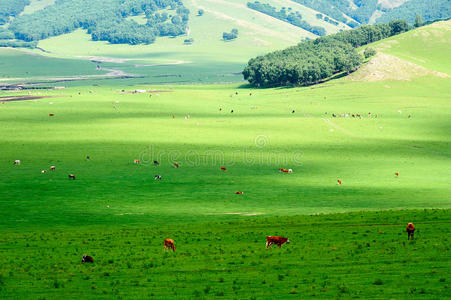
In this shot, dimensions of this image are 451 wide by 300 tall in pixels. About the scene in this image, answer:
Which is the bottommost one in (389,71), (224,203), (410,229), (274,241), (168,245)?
(224,203)

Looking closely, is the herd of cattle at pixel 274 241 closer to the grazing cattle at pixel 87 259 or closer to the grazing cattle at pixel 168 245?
the grazing cattle at pixel 168 245

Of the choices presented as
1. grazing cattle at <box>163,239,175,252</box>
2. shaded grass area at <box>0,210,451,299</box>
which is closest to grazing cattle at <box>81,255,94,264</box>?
shaded grass area at <box>0,210,451,299</box>

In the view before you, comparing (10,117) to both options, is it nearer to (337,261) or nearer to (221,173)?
(221,173)

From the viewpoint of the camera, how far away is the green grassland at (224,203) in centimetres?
2861

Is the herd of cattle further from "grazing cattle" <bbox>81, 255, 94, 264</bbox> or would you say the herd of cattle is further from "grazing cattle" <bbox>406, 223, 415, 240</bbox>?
"grazing cattle" <bbox>81, 255, 94, 264</bbox>

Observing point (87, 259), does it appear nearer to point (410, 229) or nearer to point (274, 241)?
point (274, 241)

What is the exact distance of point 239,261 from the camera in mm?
32156

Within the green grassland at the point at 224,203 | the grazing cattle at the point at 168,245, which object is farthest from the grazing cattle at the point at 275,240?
the grazing cattle at the point at 168,245

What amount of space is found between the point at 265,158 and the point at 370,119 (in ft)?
165

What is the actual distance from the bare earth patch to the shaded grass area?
5393 inches

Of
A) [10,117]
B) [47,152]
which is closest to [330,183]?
[47,152]

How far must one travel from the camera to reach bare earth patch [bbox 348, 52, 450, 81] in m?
176

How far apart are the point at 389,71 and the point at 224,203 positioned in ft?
438

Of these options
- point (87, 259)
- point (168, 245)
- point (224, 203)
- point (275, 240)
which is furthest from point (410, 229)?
point (224, 203)
